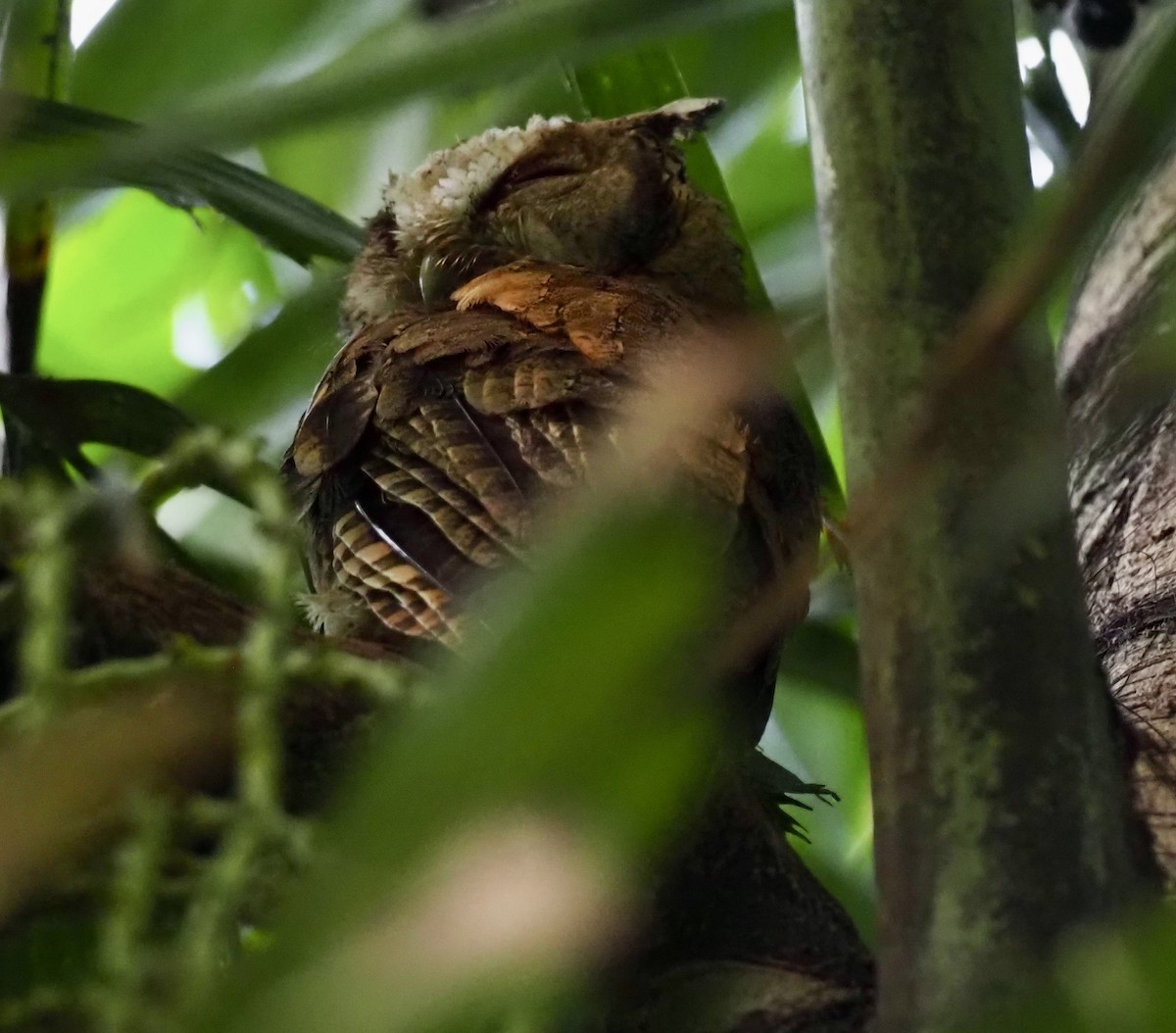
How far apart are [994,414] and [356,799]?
13.1 inches

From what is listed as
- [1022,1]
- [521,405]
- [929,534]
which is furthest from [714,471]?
[1022,1]

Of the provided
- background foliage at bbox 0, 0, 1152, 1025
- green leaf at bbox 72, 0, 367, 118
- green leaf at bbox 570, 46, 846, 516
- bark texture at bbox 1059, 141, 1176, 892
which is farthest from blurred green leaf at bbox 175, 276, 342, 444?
bark texture at bbox 1059, 141, 1176, 892

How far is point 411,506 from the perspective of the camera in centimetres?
102

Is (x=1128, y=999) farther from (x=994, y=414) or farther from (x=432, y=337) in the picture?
(x=432, y=337)

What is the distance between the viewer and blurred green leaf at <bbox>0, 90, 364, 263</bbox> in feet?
3.24

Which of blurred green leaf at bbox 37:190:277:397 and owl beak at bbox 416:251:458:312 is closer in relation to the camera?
owl beak at bbox 416:251:458:312

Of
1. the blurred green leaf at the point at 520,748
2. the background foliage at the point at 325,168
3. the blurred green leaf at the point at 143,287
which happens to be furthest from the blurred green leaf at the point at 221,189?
the blurred green leaf at the point at 143,287

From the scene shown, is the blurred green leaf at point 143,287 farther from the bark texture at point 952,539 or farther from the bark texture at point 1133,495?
the bark texture at point 952,539

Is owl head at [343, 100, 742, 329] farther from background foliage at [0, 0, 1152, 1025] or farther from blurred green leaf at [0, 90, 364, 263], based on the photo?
blurred green leaf at [0, 90, 364, 263]

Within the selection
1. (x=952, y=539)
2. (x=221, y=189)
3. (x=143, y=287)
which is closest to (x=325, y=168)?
(x=143, y=287)

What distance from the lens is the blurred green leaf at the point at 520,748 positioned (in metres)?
0.31

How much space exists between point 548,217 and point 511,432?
692 mm

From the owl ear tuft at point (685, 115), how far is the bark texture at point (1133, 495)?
0.42 meters

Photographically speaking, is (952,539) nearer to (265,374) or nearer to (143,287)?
(265,374)
